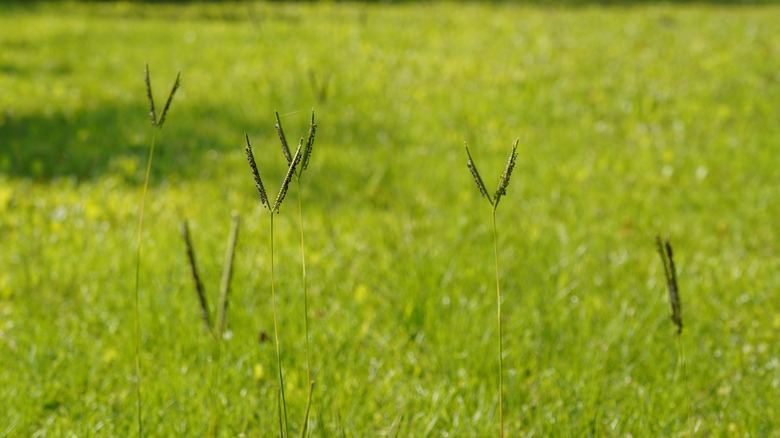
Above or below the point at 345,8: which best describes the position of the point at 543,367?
above

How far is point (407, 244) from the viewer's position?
388cm

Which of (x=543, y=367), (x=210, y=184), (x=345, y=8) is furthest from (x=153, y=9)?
(x=543, y=367)

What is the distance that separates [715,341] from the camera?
121 inches

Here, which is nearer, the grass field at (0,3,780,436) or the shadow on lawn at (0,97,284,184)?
the grass field at (0,3,780,436)

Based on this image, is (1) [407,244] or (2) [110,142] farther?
(2) [110,142]

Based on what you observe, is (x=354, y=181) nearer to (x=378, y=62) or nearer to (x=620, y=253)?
(x=620, y=253)

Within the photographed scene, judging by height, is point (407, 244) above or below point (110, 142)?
above

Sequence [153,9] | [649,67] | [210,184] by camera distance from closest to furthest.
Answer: [210,184] < [649,67] < [153,9]

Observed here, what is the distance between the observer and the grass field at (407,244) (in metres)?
2.62

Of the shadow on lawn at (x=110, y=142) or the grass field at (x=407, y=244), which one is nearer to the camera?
the grass field at (x=407, y=244)

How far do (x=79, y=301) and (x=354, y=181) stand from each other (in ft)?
6.36

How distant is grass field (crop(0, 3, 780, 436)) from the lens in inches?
103

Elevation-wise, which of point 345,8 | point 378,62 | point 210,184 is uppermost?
point 210,184

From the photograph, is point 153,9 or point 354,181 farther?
point 153,9
